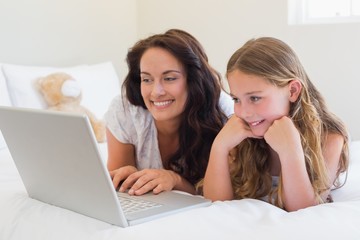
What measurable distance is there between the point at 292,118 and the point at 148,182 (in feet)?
1.25

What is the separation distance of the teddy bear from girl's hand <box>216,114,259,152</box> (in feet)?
3.69

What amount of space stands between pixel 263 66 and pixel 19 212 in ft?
2.13

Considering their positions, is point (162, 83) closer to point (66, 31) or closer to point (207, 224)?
point (207, 224)

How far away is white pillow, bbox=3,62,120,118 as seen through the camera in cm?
231

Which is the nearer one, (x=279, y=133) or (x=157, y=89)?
(x=279, y=133)

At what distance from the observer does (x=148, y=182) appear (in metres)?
1.29

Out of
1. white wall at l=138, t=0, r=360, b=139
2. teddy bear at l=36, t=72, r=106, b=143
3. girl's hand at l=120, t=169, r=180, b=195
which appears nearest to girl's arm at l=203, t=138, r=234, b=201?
girl's hand at l=120, t=169, r=180, b=195

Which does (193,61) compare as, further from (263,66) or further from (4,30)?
(4,30)

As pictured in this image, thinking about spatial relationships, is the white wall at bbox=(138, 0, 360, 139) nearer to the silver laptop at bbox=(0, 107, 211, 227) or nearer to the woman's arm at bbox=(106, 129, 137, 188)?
the woman's arm at bbox=(106, 129, 137, 188)

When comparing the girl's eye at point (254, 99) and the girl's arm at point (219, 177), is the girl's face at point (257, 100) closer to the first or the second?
the girl's eye at point (254, 99)

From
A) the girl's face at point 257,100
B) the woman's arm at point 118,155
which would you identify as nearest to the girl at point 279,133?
the girl's face at point 257,100

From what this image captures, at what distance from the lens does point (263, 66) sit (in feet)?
4.00

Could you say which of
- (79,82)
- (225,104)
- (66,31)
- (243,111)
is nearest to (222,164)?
(243,111)

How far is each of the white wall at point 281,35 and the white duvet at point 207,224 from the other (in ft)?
4.60
